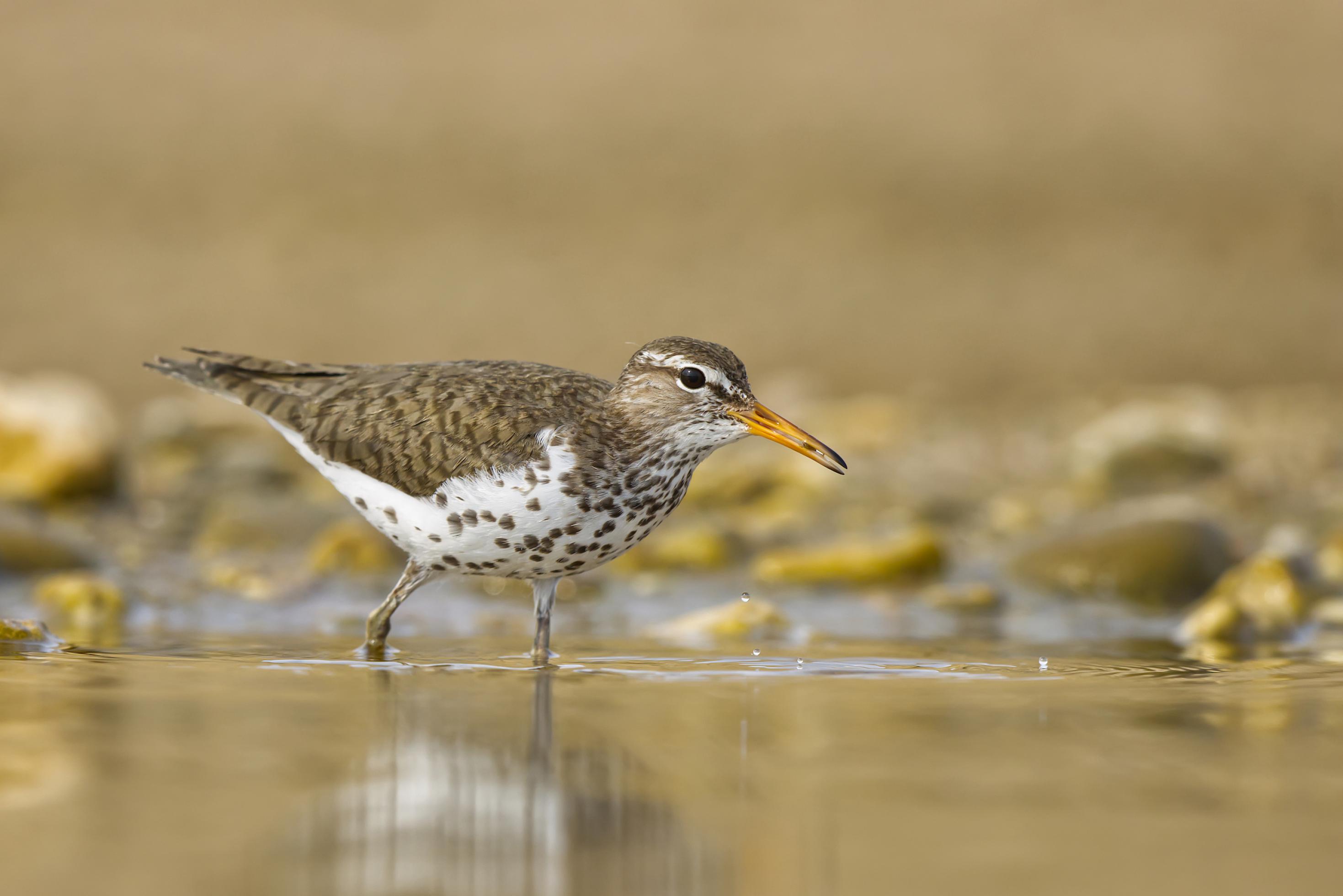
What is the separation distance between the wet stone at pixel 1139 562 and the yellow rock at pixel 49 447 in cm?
658

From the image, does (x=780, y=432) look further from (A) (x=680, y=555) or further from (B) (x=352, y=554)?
(B) (x=352, y=554)

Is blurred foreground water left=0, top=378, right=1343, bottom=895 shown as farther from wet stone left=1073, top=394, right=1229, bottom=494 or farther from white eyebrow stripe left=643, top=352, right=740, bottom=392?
white eyebrow stripe left=643, top=352, right=740, bottom=392

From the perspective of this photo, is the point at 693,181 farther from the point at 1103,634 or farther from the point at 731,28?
the point at 1103,634

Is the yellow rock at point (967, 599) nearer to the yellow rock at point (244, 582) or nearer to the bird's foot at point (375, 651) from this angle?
the bird's foot at point (375, 651)

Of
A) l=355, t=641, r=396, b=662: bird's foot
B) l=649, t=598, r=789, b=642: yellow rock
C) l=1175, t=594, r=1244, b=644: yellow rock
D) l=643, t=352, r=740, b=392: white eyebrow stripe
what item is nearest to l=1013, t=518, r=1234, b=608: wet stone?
l=1175, t=594, r=1244, b=644: yellow rock

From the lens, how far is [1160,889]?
4.07m

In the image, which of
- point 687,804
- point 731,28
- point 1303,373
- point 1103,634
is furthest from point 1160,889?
point 731,28

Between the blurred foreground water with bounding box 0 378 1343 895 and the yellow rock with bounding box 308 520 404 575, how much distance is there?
0.03 metres

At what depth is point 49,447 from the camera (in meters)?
11.4

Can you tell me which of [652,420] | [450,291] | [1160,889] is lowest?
[1160,889]

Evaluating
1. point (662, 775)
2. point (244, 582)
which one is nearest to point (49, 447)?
point (244, 582)

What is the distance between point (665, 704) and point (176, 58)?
17.5 m

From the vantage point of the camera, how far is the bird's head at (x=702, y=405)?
7527 mm

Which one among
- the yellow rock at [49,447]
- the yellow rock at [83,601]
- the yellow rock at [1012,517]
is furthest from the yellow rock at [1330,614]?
the yellow rock at [49,447]
